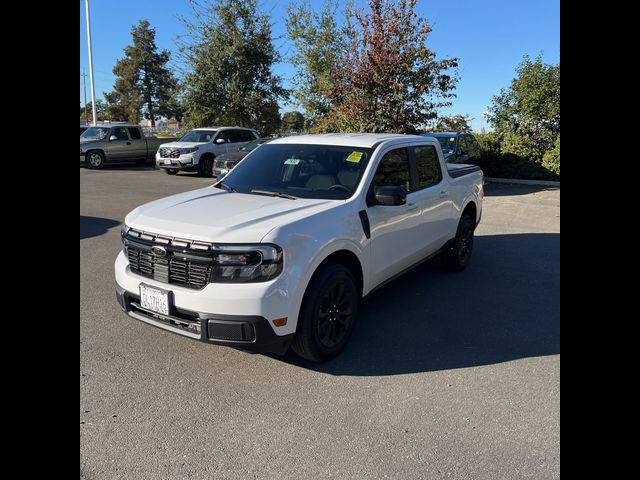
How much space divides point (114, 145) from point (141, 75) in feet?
134

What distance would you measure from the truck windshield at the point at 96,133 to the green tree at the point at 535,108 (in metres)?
15.8

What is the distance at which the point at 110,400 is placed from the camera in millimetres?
3344

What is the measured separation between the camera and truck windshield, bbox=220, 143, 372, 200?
4.43m

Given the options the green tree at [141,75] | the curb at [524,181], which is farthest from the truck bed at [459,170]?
the green tree at [141,75]

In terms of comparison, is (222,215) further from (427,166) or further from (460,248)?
(460,248)

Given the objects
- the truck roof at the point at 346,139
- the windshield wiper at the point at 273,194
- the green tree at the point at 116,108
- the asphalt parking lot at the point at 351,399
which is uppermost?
the green tree at the point at 116,108

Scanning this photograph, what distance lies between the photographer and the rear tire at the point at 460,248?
6234 millimetres

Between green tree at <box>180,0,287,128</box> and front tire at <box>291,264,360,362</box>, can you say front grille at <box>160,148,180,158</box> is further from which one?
front tire at <box>291,264,360,362</box>

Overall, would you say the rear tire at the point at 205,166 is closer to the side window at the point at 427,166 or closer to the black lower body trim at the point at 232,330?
the side window at the point at 427,166

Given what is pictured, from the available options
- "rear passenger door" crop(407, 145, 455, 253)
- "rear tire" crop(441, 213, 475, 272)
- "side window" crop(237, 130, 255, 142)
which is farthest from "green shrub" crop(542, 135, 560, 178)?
"rear passenger door" crop(407, 145, 455, 253)
